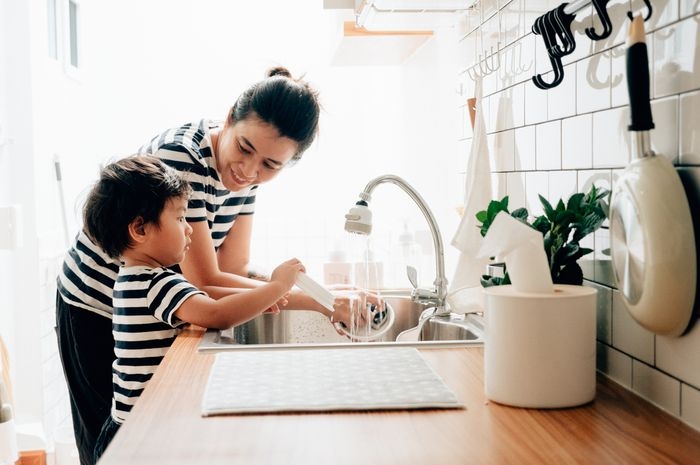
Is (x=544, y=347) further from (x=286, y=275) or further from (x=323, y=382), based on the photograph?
(x=286, y=275)

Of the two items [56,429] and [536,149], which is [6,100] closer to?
[56,429]

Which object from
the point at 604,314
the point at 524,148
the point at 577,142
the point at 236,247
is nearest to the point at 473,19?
the point at 524,148

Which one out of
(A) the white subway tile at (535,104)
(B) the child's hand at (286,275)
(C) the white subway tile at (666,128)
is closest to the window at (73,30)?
(B) the child's hand at (286,275)

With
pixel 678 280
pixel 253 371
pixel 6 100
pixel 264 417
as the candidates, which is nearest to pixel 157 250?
pixel 253 371

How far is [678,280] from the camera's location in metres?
0.74

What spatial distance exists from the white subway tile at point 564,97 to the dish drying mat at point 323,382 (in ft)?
1.45

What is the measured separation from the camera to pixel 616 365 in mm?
971

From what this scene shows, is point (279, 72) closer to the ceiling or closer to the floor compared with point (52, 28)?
closer to the floor

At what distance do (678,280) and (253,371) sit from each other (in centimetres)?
58

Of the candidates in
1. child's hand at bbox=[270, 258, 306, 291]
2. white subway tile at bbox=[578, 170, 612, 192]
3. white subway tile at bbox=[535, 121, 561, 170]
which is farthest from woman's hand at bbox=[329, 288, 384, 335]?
white subway tile at bbox=[578, 170, 612, 192]

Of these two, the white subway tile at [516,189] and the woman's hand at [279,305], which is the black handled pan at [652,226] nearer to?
the white subway tile at [516,189]

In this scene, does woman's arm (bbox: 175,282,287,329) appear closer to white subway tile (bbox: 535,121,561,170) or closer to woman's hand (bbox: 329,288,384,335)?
woman's hand (bbox: 329,288,384,335)

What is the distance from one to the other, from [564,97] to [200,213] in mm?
768

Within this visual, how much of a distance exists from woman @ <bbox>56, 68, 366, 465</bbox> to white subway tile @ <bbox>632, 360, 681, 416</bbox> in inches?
32.6
